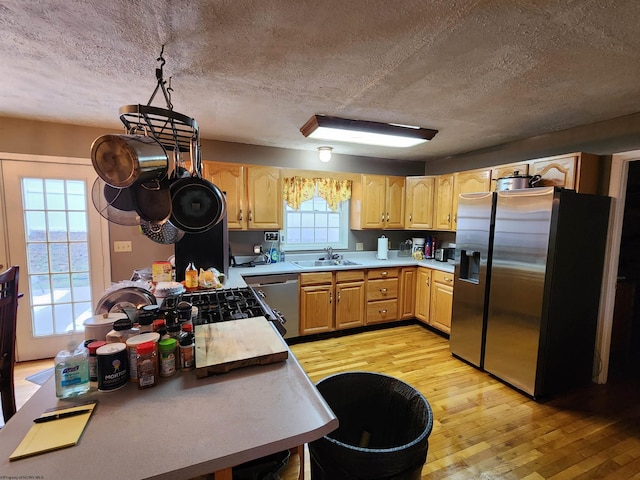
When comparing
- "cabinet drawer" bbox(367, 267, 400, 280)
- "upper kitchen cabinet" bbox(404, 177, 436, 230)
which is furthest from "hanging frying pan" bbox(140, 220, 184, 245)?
"upper kitchen cabinet" bbox(404, 177, 436, 230)

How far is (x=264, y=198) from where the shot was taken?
3.43 meters

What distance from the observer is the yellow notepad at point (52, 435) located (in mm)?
743

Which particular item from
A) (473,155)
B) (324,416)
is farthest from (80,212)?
(473,155)

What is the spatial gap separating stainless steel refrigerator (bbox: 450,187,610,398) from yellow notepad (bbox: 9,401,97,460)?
281 cm

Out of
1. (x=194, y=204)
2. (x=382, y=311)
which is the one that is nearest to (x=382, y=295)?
(x=382, y=311)

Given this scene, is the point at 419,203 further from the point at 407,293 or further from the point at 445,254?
the point at 407,293

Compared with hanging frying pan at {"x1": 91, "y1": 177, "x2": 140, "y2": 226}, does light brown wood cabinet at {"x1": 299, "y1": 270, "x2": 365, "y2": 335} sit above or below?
below

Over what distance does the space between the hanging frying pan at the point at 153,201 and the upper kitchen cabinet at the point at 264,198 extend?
2078 mm

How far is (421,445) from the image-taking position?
3.53ft

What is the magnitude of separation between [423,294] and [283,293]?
5.99 ft

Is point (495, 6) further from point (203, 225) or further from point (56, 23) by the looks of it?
point (56, 23)

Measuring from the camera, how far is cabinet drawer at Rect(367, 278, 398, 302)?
12.2ft

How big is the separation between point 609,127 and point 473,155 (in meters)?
1.38

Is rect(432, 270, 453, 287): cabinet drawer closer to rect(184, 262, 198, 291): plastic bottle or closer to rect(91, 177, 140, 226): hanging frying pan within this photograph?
rect(184, 262, 198, 291): plastic bottle
